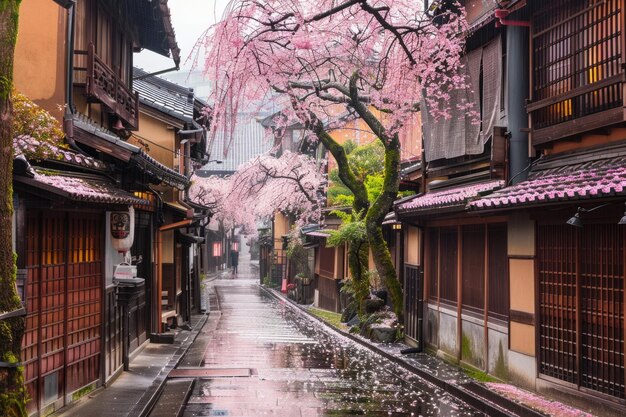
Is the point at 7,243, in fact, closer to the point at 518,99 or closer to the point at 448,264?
the point at 518,99

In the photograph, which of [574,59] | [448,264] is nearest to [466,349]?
[448,264]

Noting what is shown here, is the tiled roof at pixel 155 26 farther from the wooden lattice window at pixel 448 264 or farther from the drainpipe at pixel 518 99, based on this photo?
the wooden lattice window at pixel 448 264

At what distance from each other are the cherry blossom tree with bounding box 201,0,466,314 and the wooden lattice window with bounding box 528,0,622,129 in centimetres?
285

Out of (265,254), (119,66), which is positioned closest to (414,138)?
(119,66)

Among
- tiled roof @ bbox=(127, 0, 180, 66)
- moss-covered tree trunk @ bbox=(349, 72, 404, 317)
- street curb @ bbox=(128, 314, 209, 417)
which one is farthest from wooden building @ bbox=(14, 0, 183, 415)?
moss-covered tree trunk @ bbox=(349, 72, 404, 317)

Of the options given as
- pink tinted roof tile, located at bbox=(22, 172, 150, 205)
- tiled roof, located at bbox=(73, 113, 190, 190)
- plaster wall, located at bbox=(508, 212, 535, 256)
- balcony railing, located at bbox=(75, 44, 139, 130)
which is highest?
balcony railing, located at bbox=(75, 44, 139, 130)

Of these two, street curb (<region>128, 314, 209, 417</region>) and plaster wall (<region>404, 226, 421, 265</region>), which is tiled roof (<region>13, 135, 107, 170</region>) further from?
plaster wall (<region>404, 226, 421, 265</region>)

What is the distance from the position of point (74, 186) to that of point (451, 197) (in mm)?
9503

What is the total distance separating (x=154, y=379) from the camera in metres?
16.9

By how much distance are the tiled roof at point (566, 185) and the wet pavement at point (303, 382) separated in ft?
13.6

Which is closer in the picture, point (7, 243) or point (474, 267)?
point (7, 243)

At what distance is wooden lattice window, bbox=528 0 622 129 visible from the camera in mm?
13086

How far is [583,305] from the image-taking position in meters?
13.2

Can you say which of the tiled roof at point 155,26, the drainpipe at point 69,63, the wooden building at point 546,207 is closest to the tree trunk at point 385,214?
the wooden building at point 546,207
